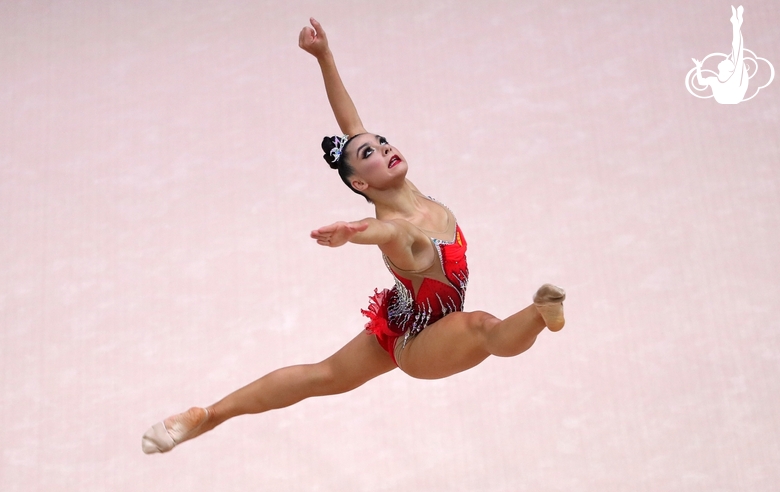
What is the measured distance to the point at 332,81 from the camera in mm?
3482

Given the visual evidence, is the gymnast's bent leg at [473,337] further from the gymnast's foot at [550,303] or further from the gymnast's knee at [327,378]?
the gymnast's knee at [327,378]

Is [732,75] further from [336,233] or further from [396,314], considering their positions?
[336,233]

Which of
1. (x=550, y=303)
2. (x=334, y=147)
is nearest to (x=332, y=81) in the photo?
(x=334, y=147)

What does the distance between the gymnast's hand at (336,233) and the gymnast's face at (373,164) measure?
552mm

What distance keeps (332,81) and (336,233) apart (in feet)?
3.38

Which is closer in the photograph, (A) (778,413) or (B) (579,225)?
(A) (778,413)

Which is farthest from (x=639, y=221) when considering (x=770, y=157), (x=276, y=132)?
(x=276, y=132)

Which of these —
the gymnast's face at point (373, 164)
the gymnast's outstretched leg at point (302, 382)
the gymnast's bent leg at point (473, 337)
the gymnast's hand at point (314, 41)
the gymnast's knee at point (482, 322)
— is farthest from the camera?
the gymnast's hand at point (314, 41)

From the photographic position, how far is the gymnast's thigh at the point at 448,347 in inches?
118

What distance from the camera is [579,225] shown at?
525cm

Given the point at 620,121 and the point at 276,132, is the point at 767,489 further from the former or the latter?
the point at 276,132

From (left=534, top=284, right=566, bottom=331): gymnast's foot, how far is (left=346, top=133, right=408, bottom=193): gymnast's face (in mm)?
677

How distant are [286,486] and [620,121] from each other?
258 centimetres

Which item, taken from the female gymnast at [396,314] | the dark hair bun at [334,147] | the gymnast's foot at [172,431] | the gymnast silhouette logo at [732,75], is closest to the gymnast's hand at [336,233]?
the female gymnast at [396,314]
